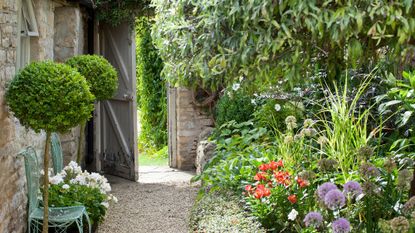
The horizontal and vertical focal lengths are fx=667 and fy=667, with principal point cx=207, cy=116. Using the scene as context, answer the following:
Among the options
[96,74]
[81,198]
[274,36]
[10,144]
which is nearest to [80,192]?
[81,198]

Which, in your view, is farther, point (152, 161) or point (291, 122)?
point (152, 161)

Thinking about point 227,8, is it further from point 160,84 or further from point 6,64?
point 160,84

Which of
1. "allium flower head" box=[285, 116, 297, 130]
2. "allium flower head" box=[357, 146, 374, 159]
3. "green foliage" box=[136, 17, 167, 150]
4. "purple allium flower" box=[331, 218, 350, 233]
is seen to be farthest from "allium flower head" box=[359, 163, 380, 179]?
"green foliage" box=[136, 17, 167, 150]

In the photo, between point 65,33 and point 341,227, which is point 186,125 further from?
point 341,227

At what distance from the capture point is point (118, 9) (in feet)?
29.8

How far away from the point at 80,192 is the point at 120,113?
354 cm

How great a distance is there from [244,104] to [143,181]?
213 centimetres

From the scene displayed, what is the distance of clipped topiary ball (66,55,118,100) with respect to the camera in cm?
727

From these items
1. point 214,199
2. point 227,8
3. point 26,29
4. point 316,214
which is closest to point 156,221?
point 214,199

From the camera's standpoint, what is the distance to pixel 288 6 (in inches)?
115

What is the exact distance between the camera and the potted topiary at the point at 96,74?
7.27m

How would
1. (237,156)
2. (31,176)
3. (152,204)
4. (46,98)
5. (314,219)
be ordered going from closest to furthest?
1. (314,219)
2. (46,98)
3. (31,176)
4. (237,156)
5. (152,204)

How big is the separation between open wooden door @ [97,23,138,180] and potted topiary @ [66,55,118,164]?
6.05ft

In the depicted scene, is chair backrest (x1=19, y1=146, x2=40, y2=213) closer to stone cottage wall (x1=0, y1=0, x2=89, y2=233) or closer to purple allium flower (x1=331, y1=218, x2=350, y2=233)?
stone cottage wall (x1=0, y1=0, x2=89, y2=233)
